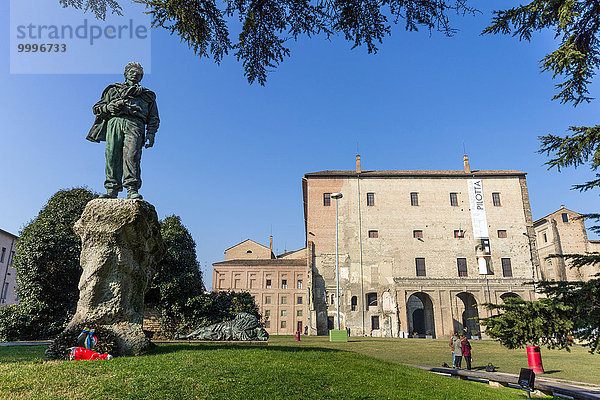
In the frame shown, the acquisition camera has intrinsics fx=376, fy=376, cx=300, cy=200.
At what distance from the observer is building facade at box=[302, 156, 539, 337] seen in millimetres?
38344

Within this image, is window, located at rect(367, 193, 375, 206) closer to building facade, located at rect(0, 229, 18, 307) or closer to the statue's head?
building facade, located at rect(0, 229, 18, 307)

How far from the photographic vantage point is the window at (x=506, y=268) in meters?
39.8

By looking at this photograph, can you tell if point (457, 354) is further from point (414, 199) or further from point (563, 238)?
point (563, 238)

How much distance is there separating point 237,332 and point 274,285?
1586 inches

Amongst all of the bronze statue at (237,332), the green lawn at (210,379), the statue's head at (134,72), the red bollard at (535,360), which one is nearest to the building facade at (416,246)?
the red bollard at (535,360)

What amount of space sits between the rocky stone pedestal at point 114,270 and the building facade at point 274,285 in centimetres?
4540

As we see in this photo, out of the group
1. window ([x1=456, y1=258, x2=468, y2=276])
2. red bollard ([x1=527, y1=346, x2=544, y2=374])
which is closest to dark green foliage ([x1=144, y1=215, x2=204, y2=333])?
red bollard ([x1=527, y1=346, x2=544, y2=374])

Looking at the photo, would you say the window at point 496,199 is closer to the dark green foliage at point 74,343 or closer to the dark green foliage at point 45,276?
the dark green foliage at point 45,276

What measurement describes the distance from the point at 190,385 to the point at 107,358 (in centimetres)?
169

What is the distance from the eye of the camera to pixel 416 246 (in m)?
41.2

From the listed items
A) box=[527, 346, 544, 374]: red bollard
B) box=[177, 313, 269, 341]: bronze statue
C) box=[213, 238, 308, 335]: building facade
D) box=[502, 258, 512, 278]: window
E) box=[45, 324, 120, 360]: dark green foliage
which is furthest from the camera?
box=[213, 238, 308, 335]: building facade

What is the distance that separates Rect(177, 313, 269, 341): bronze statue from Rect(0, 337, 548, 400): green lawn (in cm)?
500

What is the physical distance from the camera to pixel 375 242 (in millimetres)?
41438

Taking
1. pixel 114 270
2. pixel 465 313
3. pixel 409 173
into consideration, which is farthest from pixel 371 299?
pixel 114 270
